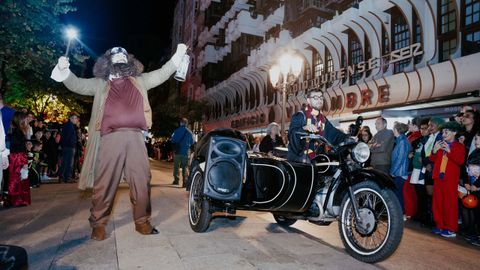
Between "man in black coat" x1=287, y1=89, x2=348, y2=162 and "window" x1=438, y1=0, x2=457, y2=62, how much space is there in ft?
34.5

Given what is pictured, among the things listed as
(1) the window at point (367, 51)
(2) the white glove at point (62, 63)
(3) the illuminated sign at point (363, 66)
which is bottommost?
(2) the white glove at point (62, 63)

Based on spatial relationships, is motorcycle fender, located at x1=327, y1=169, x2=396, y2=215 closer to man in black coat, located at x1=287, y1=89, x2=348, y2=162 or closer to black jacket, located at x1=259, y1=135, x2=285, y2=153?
man in black coat, located at x1=287, y1=89, x2=348, y2=162

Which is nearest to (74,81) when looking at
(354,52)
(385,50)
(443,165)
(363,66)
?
(443,165)

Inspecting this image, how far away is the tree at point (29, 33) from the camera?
8359 mm

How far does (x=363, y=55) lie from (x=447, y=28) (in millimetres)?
4042

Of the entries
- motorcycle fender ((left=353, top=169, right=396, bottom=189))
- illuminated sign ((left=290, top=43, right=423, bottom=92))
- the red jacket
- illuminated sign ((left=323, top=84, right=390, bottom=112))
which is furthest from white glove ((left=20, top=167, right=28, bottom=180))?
illuminated sign ((left=323, top=84, right=390, bottom=112))

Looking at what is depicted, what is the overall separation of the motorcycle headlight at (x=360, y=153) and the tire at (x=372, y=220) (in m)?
0.26

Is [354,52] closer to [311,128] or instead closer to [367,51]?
[367,51]

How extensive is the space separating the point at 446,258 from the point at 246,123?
2590cm

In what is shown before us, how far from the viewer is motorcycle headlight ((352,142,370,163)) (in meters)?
3.53

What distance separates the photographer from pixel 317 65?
2109 cm

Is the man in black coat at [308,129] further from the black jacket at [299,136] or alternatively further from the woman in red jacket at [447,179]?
the woman in red jacket at [447,179]

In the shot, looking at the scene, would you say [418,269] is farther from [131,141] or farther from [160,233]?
[131,141]

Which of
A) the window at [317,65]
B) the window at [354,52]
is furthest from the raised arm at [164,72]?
the window at [317,65]
